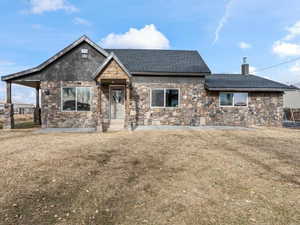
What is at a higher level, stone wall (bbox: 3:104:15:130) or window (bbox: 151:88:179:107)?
window (bbox: 151:88:179:107)

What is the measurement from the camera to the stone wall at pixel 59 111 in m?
11.5

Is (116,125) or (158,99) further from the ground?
(158,99)

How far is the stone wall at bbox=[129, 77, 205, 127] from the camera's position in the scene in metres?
12.2

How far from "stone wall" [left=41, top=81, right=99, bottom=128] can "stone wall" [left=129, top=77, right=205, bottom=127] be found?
8.53 ft

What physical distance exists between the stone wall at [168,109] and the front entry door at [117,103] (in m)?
0.62

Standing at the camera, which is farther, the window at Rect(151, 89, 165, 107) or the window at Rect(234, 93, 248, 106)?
the window at Rect(234, 93, 248, 106)

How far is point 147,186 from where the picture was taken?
3.67 meters

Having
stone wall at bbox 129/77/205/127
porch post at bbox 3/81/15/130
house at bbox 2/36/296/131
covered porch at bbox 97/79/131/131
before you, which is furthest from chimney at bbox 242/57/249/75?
porch post at bbox 3/81/15/130

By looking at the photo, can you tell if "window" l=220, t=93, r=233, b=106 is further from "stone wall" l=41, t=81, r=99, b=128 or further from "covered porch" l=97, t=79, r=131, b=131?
"stone wall" l=41, t=81, r=99, b=128

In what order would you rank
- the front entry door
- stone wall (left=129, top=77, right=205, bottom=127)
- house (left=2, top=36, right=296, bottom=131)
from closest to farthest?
house (left=2, top=36, right=296, bottom=131), the front entry door, stone wall (left=129, top=77, right=205, bottom=127)

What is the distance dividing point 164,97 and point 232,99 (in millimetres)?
5128

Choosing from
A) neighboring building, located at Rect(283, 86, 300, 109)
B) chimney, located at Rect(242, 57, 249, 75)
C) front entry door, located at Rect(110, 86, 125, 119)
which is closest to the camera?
front entry door, located at Rect(110, 86, 125, 119)

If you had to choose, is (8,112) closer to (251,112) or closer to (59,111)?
(59,111)

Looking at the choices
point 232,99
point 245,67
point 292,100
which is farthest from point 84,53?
point 292,100
